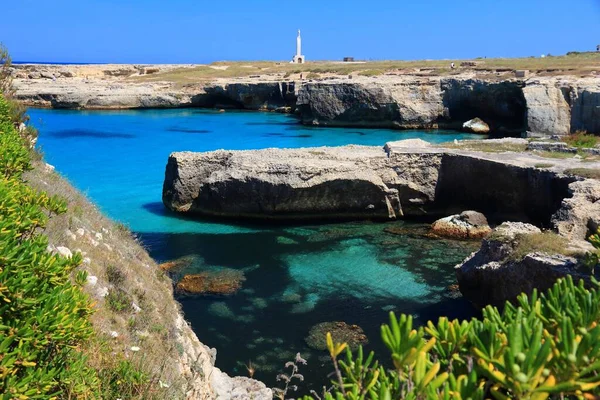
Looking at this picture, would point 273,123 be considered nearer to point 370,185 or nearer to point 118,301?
point 370,185

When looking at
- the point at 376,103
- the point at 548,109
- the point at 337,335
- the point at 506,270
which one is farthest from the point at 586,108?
the point at 337,335

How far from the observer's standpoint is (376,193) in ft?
61.1

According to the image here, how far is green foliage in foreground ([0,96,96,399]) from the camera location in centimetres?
350

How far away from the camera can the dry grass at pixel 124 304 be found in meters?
5.80

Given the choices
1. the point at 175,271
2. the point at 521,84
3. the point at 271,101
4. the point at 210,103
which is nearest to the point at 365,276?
the point at 175,271

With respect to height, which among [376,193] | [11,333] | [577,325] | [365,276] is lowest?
[365,276]

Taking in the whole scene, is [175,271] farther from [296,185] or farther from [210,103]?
[210,103]

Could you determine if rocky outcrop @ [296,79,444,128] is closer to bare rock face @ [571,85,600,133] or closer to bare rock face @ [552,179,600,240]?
bare rock face @ [571,85,600,133]

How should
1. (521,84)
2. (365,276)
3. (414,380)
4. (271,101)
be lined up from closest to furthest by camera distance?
(414,380) → (365,276) → (521,84) → (271,101)

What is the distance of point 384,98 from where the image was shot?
138ft

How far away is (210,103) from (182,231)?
43.2m

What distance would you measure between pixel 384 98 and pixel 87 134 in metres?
22.1

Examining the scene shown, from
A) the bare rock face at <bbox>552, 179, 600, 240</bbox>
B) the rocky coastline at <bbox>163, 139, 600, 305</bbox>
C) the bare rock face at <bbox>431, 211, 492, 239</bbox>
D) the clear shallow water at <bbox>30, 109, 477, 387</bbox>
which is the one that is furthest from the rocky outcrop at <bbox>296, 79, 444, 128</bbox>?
the bare rock face at <bbox>552, 179, 600, 240</bbox>

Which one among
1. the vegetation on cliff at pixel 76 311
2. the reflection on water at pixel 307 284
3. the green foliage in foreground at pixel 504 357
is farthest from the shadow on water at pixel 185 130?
the green foliage in foreground at pixel 504 357
